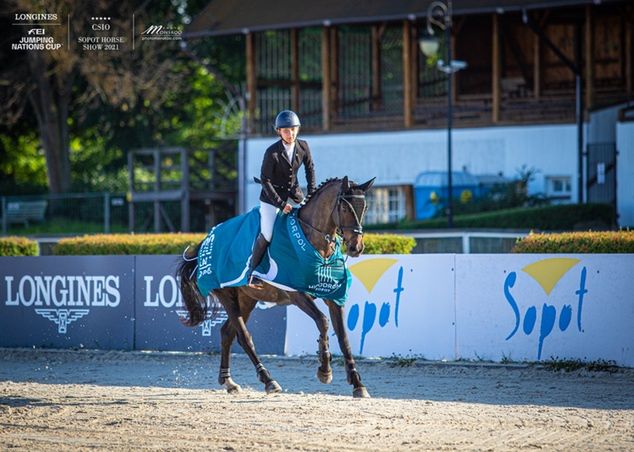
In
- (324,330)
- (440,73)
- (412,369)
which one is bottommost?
(412,369)

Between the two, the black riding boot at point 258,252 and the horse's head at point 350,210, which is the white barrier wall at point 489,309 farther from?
the horse's head at point 350,210

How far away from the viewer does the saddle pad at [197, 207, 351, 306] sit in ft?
39.4

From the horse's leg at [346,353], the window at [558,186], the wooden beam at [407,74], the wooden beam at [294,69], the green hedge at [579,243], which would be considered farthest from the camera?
the wooden beam at [294,69]

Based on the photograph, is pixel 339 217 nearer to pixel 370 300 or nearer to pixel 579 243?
pixel 370 300

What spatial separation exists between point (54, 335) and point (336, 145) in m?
16.2

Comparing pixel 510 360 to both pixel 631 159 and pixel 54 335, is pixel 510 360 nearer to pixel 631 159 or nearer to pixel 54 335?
pixel 54 335

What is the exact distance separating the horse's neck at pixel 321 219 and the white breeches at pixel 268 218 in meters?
0.40

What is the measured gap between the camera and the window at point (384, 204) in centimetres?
3253

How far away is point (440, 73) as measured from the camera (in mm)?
34844

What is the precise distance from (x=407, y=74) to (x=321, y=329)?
20.8 metres

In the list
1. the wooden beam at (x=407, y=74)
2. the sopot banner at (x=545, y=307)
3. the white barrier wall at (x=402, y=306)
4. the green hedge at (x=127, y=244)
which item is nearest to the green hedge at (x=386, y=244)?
the white barrier wall at (x=402, y=306)

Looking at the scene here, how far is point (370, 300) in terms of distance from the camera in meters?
15.7

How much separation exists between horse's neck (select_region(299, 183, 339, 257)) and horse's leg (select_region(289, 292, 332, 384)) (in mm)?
527

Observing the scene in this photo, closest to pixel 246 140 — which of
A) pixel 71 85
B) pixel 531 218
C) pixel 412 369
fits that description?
pixel 71 85
